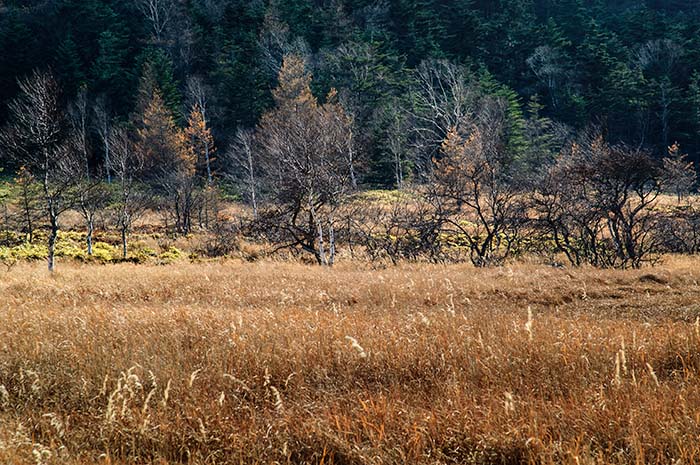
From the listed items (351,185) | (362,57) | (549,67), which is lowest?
(351,185)

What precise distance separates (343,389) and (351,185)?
2561cm

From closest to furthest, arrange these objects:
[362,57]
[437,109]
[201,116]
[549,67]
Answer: [437,109] < [201,116] < [362,57] < [549,67]

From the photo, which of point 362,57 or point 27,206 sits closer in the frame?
point 27,206

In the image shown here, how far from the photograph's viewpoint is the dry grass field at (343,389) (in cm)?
276

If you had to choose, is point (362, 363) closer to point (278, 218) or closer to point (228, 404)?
point (228, 404)

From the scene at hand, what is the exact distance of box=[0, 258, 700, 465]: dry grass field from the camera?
9.04 ft

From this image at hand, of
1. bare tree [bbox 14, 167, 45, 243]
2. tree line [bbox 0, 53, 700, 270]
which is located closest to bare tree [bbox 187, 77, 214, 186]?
tree line [bbox 0, 53, 700, 270]

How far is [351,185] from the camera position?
28.8 metres

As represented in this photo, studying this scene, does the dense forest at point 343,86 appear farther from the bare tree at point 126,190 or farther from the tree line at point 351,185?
the tree line at point 351,185

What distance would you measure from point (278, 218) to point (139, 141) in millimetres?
29384

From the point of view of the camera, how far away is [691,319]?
5.78m

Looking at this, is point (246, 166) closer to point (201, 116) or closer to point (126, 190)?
point (126, 190)

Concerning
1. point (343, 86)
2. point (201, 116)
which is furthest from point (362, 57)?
point (201, 116)

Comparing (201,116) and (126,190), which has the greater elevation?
(201,116)
